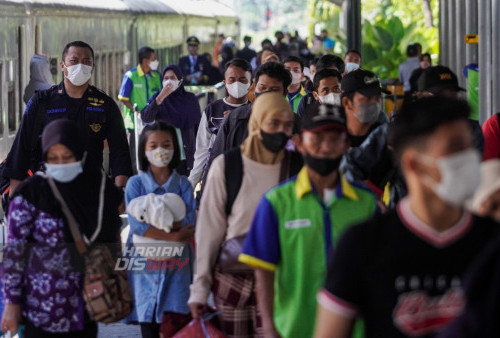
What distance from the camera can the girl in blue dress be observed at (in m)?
6.17

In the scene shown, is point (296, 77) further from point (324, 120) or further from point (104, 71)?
point (104, 71)

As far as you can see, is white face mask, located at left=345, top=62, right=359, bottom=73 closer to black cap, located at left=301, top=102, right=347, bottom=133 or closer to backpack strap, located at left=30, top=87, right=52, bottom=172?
backpack strap, located at left=30, top=87, right=52, bottom=172

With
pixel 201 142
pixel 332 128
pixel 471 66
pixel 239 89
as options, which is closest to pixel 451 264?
pixel 332 128

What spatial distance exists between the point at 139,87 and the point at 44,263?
10.0m

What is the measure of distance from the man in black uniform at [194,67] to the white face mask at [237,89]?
1520 cm

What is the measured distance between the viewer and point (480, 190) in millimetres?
3439

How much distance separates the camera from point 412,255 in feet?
→ 11.3

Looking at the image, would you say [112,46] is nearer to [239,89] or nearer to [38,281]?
[239,89]

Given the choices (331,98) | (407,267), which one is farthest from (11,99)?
(407,267)

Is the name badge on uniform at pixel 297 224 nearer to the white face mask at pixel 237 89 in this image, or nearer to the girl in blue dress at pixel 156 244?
the girl in blue dress at pixel 156 244

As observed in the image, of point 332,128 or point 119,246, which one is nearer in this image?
point 332,128

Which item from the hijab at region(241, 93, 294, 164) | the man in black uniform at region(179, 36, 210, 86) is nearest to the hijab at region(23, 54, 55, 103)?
the hijab at region(241, 93, 294, 164)

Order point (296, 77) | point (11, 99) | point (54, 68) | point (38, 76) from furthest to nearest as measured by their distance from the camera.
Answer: point (54, 68) → point (11, 99) → point (38, 76) → point (296, 77)

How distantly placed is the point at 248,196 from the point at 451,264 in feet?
6.22
